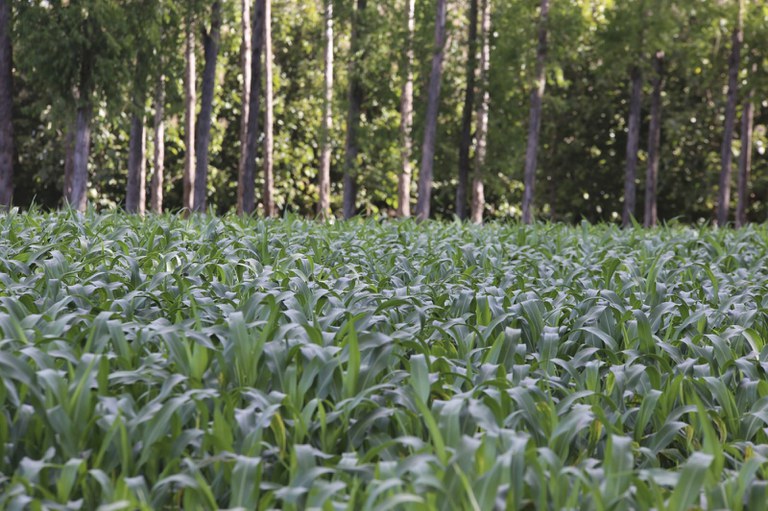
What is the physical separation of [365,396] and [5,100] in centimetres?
1690

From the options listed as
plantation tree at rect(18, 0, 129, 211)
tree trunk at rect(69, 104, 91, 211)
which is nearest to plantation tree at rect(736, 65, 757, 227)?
plantation tree at rect(18, 0, 129, 211)

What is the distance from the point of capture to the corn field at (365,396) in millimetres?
2400

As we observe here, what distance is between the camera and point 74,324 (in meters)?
3.66

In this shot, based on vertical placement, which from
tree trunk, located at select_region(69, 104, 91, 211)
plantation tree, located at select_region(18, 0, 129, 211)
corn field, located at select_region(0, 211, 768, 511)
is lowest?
corn field, located at select_region(0, 211, 768, 511)

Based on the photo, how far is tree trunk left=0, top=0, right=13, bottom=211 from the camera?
58.6 ft

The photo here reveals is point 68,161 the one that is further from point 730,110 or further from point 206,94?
point 730,110

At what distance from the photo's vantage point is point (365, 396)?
304 centimetres

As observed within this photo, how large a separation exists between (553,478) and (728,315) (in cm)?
278

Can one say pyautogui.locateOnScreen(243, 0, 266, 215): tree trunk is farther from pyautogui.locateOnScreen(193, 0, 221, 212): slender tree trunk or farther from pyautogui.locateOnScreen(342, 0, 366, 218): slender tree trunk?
pyautogui.locateOnScreen(342, 0, 366, 218): slender tree trunk

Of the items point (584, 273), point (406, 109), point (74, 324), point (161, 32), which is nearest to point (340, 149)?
point (406, 109)

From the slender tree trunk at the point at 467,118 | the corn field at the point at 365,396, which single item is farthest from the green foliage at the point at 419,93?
the corn field at the point at 365,396

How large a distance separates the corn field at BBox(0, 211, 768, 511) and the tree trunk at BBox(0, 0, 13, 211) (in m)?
13.7

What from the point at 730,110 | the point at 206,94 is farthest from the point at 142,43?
the point at 730,110

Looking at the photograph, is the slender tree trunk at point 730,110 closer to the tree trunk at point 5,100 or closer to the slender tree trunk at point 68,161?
the slender tree trunk at point 68,161
